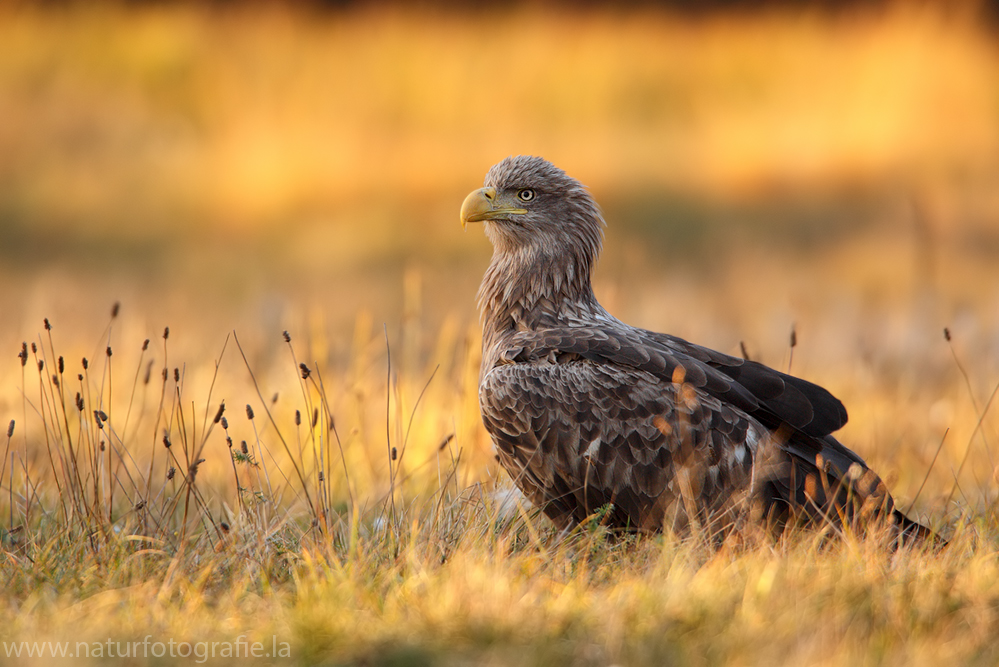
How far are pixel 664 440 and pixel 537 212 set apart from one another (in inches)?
65.8

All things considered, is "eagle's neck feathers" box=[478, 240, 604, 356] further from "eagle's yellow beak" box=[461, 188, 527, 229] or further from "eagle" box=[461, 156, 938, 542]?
"eagle" box=[461, 156, 938, 542]

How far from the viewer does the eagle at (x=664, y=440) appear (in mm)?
4578

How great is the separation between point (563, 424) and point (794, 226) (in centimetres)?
1355

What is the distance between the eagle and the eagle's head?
31.9 inches

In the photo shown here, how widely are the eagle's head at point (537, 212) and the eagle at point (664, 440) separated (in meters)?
0.81

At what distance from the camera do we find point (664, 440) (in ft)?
15.2

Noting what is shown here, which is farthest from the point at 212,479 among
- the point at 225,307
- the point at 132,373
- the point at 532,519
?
the point at 225,307

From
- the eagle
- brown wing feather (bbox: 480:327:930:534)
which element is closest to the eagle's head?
the eagle

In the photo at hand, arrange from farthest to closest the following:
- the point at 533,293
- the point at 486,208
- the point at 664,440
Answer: the point at 486,208 → the point at 533,293 → the point at 664,440

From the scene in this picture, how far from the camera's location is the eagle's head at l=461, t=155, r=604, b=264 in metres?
5.66

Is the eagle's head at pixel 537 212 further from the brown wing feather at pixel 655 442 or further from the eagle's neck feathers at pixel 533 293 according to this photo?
the brown wing feather at pixel 655 442

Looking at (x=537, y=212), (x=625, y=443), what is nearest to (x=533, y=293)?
(x=537, y=212)

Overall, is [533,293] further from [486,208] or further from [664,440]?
[664,440]

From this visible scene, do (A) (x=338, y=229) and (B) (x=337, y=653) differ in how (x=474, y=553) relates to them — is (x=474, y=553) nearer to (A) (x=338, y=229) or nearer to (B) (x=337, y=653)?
(B) (x=337, y=653)
